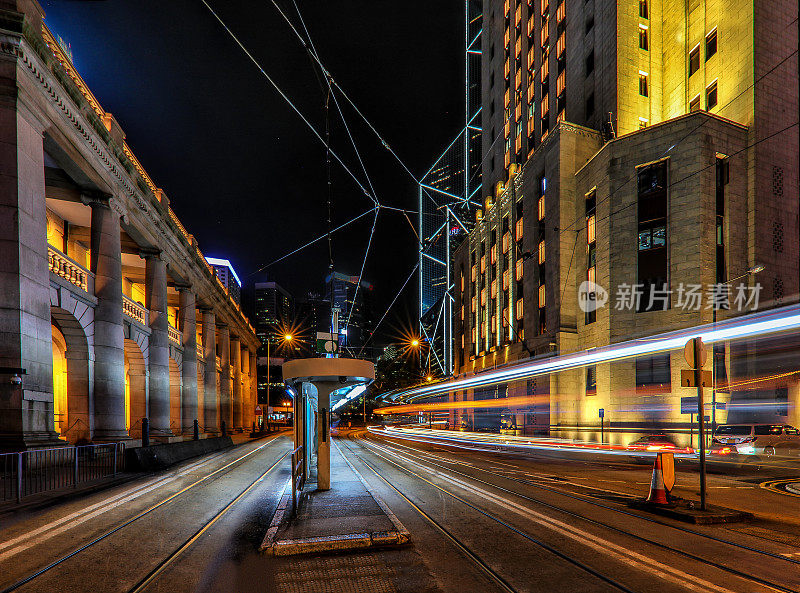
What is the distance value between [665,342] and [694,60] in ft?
104

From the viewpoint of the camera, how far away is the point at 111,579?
6.43 m

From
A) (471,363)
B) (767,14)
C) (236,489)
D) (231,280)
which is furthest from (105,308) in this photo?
(231,280)

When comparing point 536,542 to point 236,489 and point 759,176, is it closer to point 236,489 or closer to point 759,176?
point 236,489

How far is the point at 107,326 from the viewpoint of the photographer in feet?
70.1

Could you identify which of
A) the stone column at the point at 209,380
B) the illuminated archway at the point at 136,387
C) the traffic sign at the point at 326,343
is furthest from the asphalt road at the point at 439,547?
the stone column at the point at 209,380

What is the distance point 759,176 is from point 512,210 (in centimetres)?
2522

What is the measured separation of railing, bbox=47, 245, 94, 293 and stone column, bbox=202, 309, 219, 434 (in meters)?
22.3

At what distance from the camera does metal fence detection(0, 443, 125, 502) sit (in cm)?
1208

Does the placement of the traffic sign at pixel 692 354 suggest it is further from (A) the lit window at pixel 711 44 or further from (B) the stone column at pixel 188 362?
(A) the lit window at pixel 711 44

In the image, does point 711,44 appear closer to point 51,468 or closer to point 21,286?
point 21,286

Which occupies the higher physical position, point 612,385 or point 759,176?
point 759,176

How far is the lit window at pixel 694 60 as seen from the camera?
42.8m

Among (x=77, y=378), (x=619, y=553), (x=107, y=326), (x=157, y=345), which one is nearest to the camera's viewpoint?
(x=619, y=553)

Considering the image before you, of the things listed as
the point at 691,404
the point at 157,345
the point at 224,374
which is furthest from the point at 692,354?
the point at 224,374
